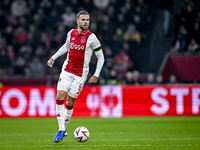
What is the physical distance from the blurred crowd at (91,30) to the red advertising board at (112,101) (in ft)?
2.84

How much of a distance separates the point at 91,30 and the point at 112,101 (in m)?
4.30

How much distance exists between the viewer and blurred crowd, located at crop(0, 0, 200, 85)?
13810 millimetres

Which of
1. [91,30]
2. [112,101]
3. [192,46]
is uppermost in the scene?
[91,30]

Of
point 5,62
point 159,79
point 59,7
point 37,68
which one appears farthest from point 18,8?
point 159,79

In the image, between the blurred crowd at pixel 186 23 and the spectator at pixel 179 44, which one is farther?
the blurred crowd at pixel 186 23

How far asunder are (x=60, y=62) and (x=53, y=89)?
254 centimetres

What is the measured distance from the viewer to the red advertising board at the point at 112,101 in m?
12.4

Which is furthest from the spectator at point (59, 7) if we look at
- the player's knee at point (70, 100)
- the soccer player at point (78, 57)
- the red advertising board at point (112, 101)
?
the player's knee at point (70, 100)

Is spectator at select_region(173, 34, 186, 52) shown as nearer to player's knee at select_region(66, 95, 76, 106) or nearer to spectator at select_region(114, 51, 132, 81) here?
spectator at select_region(114, 51, 132, 81)

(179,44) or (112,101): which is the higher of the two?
(179,44)

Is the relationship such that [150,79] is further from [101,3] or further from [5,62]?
[5,62]

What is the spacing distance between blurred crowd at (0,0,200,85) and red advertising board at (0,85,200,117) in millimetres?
864

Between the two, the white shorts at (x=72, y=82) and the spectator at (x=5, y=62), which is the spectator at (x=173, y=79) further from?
the white shorts at (x=72, y=82)

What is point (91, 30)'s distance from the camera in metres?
15.5
